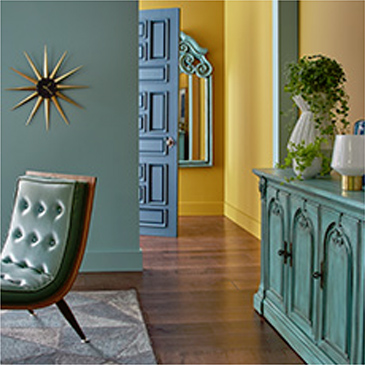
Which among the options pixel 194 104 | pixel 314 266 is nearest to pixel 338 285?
pixel 314 266

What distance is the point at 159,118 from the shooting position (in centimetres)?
674

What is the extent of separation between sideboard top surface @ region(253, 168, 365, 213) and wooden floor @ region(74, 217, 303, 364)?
866mm

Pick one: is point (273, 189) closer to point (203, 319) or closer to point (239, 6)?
point (203, 319)

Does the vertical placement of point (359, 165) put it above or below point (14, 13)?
below

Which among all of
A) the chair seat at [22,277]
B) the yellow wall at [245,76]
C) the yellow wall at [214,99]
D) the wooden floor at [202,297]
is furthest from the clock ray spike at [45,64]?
the yellow wall at [214,99]

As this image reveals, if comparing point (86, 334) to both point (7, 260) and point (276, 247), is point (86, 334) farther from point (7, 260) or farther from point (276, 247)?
point (276, 247)

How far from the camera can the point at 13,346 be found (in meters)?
3.25

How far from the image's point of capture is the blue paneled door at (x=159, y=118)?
662 cm

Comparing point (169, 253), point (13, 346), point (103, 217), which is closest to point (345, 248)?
point (13, 346)

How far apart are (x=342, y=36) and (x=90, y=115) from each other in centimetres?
202

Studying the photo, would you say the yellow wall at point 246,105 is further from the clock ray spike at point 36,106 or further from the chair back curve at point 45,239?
the chair back curve at point 45,239

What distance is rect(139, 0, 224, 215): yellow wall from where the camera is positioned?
26.7 ft

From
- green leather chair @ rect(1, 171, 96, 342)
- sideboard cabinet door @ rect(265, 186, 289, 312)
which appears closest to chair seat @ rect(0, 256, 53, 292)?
green leather chair @ rect(1, 171, 96, 342)

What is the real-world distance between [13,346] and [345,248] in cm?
183
